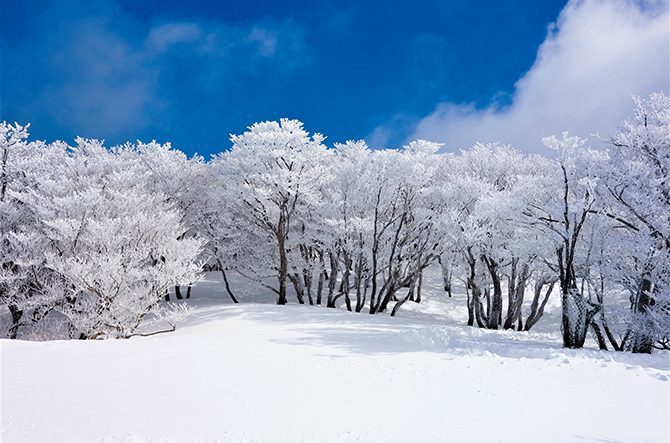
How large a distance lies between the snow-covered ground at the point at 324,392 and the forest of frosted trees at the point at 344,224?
3.98 metres

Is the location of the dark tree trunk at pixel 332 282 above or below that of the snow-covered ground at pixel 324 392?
above

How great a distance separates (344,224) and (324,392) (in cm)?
1646

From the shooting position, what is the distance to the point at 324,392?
7.26 m

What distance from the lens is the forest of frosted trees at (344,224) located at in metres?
13.0

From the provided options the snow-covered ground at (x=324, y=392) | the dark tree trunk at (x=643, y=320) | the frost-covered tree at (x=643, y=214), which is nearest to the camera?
the snow-covered ground at (x=324, y=392)

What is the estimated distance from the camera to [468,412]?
638 centimetres

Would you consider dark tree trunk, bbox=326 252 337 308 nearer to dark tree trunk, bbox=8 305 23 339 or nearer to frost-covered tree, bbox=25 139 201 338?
frost-covered tree, bbox=25 139 201 338

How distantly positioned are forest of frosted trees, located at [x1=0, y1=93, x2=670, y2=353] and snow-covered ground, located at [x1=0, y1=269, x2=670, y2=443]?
13.0ft

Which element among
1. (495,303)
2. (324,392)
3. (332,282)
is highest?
(332,282)

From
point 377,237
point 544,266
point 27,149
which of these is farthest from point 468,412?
point 27,149

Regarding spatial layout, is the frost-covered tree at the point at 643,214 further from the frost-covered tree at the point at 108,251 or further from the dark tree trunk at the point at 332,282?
the frost-covered tree at the point at 108,251

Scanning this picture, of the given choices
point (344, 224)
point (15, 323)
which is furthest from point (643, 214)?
point (15, 323)

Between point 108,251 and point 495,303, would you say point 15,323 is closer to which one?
point 108,251

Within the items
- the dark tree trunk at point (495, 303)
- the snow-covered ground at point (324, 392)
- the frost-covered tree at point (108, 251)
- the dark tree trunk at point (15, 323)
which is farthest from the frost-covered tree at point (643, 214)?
the dark tree trunk at point (15, 323)
